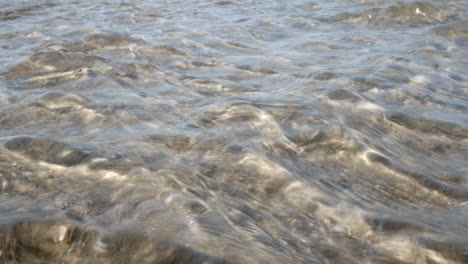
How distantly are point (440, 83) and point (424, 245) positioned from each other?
6.99 ft

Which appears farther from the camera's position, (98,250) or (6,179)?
(6,179)

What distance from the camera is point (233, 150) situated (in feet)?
7.79

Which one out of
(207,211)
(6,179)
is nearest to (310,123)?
(207,211)

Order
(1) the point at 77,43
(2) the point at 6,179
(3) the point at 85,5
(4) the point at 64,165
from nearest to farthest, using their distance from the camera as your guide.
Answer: (2) the point at 6,179, (4) the point at 64,165, (1) the point at 77,43, (3) the point at 85,5

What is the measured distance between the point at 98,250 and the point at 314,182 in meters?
1.03

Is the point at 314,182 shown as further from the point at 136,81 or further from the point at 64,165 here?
the point at 136,81

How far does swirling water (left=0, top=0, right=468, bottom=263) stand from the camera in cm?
164

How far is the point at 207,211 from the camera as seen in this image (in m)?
1.80

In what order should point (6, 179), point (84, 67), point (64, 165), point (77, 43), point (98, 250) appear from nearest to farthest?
point (98, 250) < point (6, 179) < point (64, 165) < point (84, 67) < point (77, 43)

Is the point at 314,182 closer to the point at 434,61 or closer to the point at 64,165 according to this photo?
the point at 64,165

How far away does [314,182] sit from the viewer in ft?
6.88

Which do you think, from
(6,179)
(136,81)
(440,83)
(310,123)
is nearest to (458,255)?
(310,123)

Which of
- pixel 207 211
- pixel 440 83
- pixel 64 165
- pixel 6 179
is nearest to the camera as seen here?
pixel 207 211

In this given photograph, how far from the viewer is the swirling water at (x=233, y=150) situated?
5.37ft
